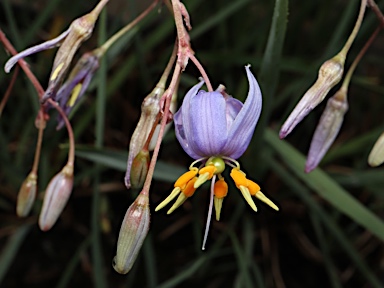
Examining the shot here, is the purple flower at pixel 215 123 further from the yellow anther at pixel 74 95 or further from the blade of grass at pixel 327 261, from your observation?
the blade of grass at pixel 327 261

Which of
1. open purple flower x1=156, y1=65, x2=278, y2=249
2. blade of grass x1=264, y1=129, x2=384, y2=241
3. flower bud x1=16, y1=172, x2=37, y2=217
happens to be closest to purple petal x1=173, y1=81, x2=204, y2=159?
open purple flower x1=156, y1=65, x2=278, y2=249

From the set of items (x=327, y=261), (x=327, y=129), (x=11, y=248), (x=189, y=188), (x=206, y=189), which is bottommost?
(x=327, y=261)

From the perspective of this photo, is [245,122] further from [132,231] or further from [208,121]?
[132,231]

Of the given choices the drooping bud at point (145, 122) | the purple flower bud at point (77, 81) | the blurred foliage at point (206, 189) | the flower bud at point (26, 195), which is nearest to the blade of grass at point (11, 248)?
the blurred foliage at point (206, 189)

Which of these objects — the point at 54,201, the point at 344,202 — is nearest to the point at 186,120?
the point at 54,201

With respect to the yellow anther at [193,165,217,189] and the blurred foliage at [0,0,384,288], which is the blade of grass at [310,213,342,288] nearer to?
the blurred foliage at [0,0,384,288]

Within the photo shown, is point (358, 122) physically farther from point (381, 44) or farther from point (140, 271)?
point (140, 271)
